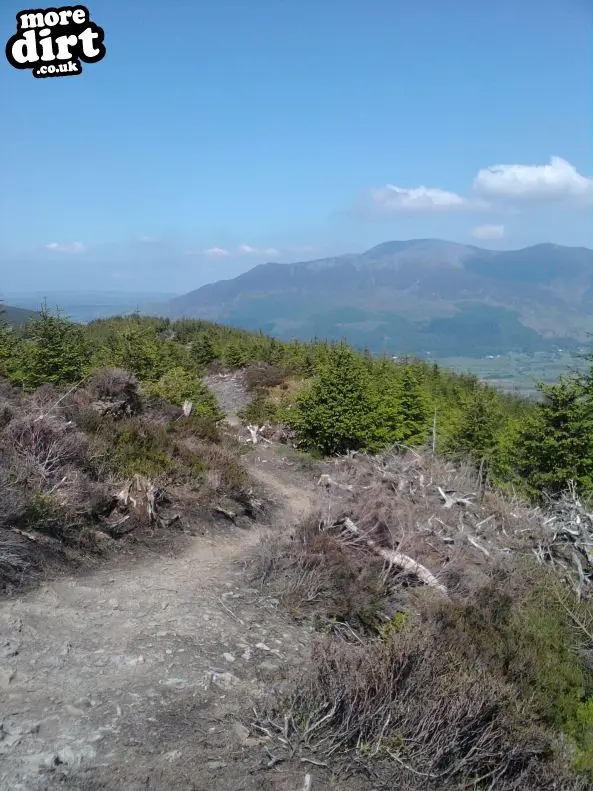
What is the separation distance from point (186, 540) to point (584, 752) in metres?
4.90

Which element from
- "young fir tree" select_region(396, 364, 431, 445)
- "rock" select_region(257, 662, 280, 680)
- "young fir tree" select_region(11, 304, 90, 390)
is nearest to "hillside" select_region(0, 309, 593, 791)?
"rock" select_region(257, 662, 280, 680)

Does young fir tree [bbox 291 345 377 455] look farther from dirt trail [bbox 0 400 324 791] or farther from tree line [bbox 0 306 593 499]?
dirt trail [bbox 0 400 324 791]

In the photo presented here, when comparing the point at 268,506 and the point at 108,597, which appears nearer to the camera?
the point at 108,597

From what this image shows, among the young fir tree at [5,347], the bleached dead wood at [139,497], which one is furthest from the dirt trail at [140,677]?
the young fir tree at [5,347]

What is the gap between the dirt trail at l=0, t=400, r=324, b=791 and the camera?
317 cm

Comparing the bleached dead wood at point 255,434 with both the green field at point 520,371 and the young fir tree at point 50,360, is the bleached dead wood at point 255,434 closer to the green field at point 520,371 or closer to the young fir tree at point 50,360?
the young fir tree at point 50,360

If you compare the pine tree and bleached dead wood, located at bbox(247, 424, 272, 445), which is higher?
the pine tree

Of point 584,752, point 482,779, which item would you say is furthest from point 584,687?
point 482,779

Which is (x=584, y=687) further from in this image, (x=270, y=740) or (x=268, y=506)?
(x=268, y=506)

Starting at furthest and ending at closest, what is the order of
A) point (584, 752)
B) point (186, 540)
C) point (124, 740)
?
point (186, 540) → point (584, 752) → point (124, 740)

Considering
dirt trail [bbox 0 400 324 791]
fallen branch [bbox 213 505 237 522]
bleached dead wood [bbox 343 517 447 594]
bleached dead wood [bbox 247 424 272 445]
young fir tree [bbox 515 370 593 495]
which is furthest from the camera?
bleached dead wood [bbox 247 424 272 445]

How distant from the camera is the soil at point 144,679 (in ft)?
10.4

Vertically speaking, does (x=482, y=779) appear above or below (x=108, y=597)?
below

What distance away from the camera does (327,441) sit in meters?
14.4
